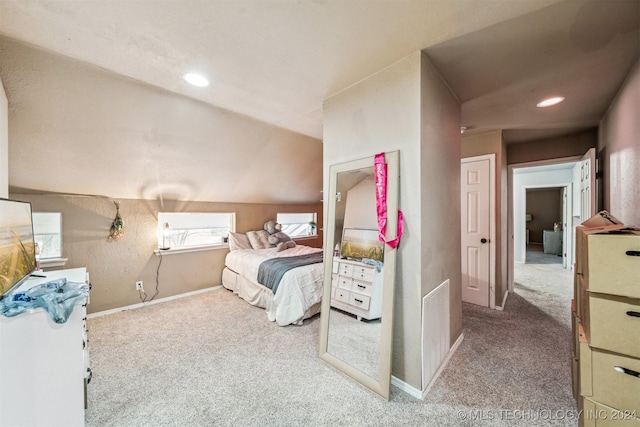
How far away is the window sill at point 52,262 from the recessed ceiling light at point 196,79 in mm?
2743

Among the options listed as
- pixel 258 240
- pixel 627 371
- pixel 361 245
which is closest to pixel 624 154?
pixel 627 371

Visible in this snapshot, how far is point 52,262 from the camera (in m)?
2.89

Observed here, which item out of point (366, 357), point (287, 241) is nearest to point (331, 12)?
point (366, 357)

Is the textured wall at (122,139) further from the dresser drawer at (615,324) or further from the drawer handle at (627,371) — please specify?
the drawer handle at (627,371)

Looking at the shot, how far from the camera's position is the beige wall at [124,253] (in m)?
3.07

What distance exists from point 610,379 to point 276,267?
2.84 metres

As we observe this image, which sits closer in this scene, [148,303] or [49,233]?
[49,233]

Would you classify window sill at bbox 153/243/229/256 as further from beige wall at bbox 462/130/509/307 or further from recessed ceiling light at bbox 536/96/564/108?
recessed ceiling light at bbox 536/96/564/108

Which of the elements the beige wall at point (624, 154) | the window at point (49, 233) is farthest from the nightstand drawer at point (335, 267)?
the window at point (49, 233)

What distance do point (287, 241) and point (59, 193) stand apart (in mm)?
3199

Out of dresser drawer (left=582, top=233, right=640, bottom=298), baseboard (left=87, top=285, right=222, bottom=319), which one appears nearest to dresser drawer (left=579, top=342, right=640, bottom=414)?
dresser drawer (left=582, top=233, right=640, bottom=298)

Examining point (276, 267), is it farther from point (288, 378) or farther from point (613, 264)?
point (613, 264)

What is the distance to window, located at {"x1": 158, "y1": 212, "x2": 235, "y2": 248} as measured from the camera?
152 inches

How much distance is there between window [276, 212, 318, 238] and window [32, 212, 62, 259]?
3280 mm
